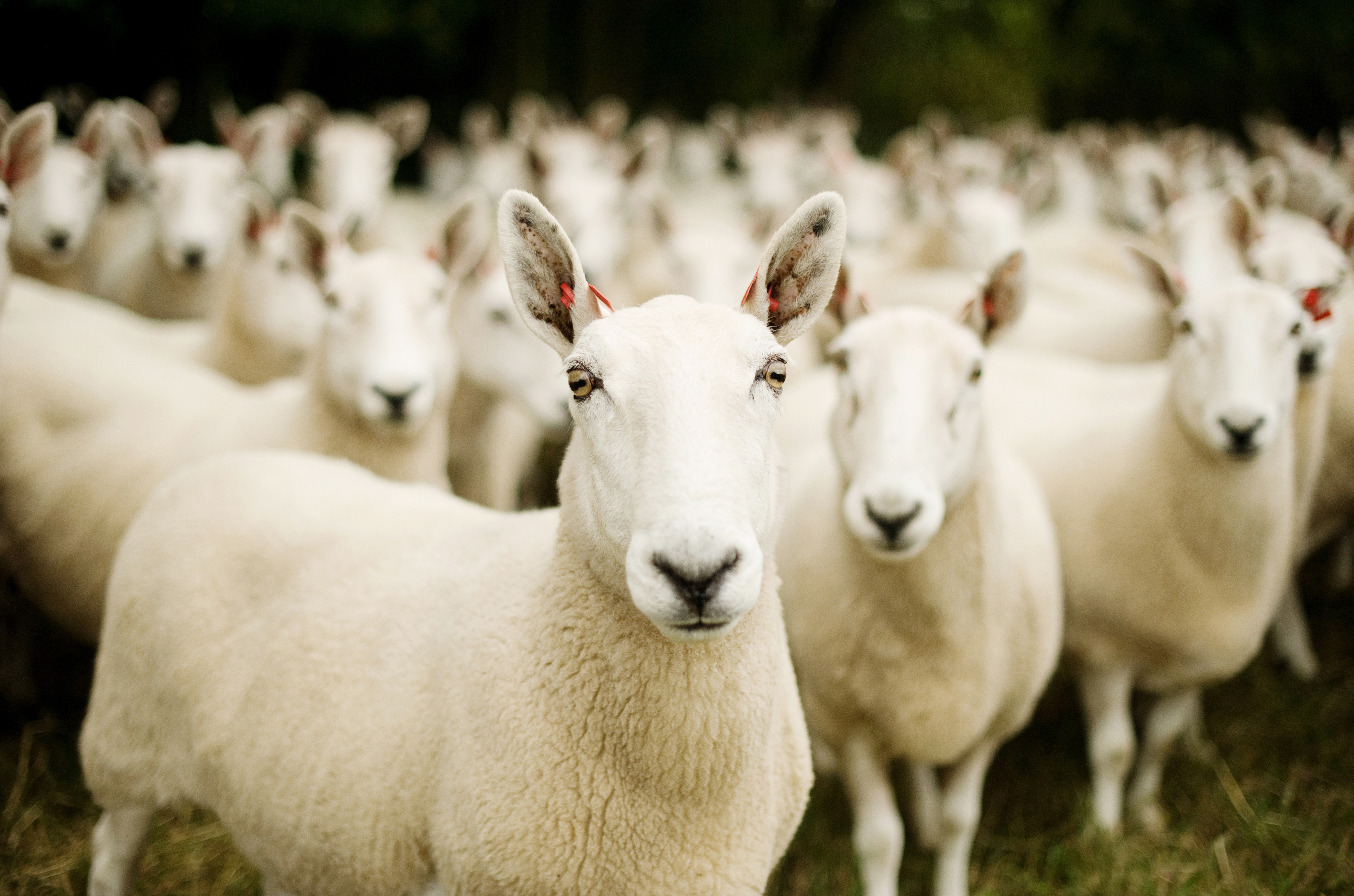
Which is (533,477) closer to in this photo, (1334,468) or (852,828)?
(852,828)

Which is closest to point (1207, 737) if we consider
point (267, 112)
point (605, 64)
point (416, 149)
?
point (267, 112)

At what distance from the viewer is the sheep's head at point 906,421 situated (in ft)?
8.80

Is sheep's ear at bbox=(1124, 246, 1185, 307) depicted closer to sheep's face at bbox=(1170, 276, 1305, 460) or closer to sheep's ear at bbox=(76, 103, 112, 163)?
sheep's face at bbox=(1170, 276, 1305, 460)

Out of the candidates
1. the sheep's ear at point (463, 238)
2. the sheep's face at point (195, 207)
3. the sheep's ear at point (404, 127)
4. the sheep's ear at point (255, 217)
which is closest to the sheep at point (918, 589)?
the sheep's ear at point (463, 238)

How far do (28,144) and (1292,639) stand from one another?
5.79 m

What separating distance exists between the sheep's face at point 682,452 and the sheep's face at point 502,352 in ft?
7.43

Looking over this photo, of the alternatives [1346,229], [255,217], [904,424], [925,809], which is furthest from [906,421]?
[255,217]

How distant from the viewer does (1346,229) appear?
445cm

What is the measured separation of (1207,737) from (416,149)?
1235 centimetres

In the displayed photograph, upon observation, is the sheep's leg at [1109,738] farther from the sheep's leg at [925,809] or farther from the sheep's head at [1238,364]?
the sheep's head at [1238,364]

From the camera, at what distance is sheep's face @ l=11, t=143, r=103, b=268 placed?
5.38 m

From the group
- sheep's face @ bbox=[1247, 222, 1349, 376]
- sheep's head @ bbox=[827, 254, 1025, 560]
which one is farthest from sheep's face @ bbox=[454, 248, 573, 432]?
sheep's face @ bbox=[1247, 222, 1349, 376]

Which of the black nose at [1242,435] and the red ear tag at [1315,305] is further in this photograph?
the red ear tag at [1315,305]

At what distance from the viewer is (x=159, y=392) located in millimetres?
4250
